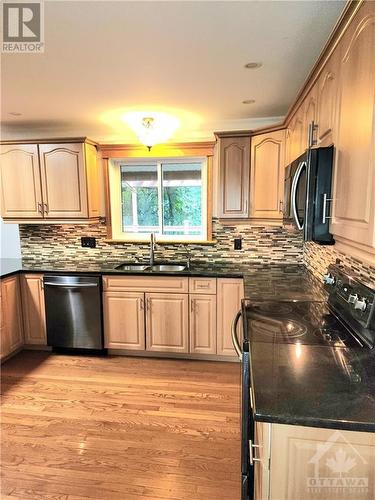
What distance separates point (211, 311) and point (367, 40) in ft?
7.65

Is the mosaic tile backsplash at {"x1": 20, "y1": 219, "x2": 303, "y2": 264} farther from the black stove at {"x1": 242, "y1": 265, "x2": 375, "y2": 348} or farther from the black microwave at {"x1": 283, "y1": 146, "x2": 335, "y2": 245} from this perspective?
the black microwave at {"x1": 283, "y1": 146, "x2": 335, "y2": 245}

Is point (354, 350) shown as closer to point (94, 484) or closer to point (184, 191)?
point (94, 484)

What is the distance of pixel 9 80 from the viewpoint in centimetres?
211

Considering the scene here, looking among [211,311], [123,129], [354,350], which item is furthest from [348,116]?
[123,129]

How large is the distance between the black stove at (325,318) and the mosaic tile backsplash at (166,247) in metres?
1.31

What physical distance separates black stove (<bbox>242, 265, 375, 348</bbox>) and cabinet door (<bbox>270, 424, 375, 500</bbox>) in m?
0.48

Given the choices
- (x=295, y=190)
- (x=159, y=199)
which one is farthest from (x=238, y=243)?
(x=295, y=190)

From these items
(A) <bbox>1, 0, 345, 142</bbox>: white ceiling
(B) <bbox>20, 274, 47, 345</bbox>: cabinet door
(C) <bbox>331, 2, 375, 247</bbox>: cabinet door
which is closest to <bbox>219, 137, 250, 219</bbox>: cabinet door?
(A) <bbox>1, 0, 345, 142</bbox>: white ceiling

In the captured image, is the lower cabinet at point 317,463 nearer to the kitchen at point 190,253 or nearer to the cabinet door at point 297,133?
the kitchen at point 190,253

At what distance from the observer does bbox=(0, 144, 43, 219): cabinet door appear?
3.16 m

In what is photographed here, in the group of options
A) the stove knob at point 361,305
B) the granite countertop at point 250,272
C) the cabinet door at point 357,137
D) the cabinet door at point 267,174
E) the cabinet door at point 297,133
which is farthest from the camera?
the cabinet door at point 267,174

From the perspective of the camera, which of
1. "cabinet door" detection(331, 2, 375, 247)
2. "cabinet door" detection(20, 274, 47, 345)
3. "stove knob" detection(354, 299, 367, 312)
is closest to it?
"cabinet door" detection(331, 2, 375, 247)

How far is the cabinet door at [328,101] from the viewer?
1375 millimetres

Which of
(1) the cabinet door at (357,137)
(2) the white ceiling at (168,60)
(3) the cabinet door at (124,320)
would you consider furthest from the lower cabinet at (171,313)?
(1) the cabinet door at (357,137)
